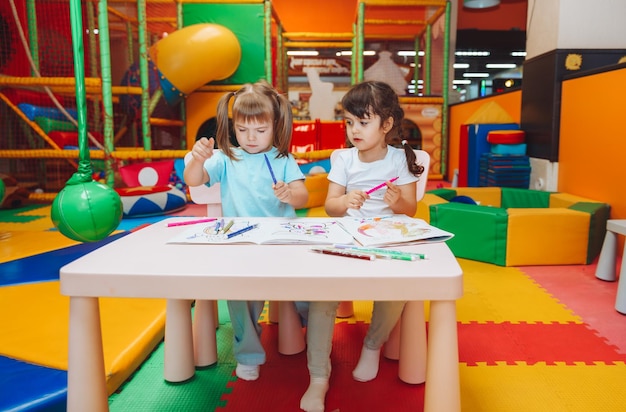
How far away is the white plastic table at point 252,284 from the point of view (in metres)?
0.79

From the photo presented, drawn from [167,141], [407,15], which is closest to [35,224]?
[167,141]

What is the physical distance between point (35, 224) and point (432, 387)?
3678mm

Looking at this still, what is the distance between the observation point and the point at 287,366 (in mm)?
1547

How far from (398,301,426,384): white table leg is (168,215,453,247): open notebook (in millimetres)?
282

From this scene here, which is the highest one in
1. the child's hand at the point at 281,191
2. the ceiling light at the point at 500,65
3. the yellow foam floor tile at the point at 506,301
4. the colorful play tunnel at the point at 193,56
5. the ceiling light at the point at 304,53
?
the ceiling light at the point at 304,53

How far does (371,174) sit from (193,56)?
3.92 m

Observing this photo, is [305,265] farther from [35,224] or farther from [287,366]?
[35,224]

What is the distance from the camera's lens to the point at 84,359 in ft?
2.95

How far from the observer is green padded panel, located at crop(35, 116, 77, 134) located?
193 inches

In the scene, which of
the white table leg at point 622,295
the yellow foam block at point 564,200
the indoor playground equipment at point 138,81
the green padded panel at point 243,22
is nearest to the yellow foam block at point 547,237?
the yellow foam block at point 564,200

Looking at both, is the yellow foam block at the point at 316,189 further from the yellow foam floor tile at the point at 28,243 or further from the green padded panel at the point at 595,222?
the green padded panel at the point at 595,222

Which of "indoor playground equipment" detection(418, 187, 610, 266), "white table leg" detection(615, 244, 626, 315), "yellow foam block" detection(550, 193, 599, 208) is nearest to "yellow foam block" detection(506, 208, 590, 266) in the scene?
"indoor playground equipment" detection(418, 187, 610, 266)

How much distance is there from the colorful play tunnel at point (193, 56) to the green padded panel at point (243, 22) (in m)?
0.28

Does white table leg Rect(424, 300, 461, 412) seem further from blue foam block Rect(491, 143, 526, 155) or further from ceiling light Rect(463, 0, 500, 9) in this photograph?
ceiling light Rect(463, 0, 500, 9)
